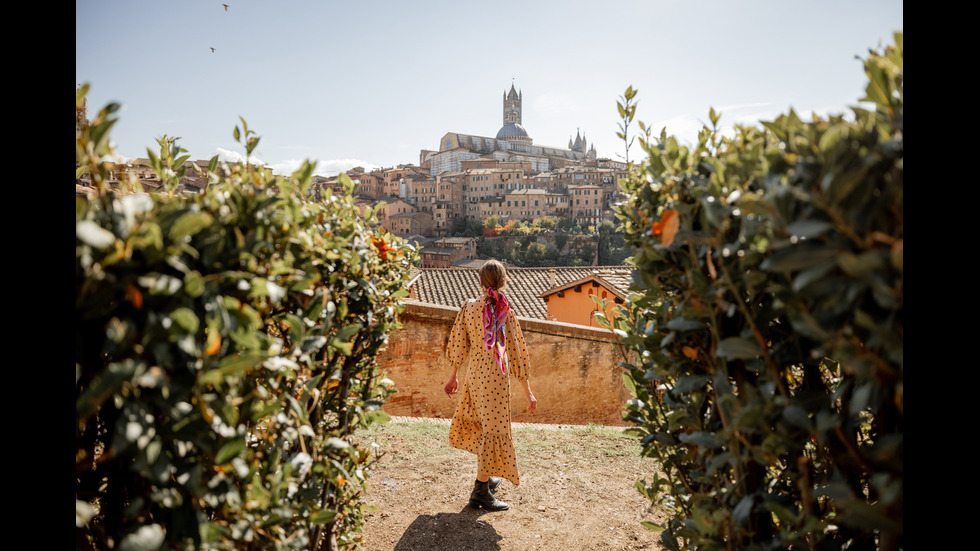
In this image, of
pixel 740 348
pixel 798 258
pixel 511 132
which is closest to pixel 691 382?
pixel 740 348

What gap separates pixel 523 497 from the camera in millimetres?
3902

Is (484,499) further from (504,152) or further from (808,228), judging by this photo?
(504,152)

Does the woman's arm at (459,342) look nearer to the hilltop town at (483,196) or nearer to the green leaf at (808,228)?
the green leaf at (808,228)

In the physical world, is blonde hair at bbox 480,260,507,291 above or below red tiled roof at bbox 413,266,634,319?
above

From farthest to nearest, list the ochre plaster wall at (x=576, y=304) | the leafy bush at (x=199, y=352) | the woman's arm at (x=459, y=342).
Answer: the ochre plaster wall at (x=576, y=304)
the woman's arm at (x=459, y=342)
the leafy bush at (x=199, y=352)

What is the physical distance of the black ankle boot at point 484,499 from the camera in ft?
12.0

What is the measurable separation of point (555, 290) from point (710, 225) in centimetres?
1319

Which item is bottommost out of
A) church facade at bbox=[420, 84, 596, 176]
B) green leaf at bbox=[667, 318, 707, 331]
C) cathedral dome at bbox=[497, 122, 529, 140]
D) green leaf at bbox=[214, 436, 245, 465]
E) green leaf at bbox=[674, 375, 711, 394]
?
green leaf at bbox=[214, 436, 245, 465]

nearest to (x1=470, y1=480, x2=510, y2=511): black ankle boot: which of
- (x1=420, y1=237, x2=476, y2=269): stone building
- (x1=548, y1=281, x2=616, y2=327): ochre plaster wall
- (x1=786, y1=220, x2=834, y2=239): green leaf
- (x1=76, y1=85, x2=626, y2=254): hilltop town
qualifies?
(x1=786, y1=220, x2=834, y2=239): green leaf

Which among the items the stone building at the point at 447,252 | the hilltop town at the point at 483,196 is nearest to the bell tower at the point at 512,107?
the hilltop town at the point at 483,196

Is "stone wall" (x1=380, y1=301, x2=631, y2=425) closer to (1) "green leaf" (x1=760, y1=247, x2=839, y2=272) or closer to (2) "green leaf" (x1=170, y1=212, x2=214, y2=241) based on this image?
(2) "green leaf" (x1=170, y1=212, x2=214, y2=241)

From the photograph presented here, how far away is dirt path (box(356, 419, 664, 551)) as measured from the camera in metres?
3.29
